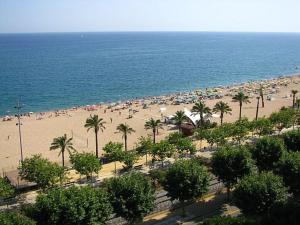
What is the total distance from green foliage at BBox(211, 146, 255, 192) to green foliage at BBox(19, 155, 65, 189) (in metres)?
16.5

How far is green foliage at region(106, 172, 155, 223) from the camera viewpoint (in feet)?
110

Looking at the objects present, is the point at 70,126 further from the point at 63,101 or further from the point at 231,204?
the point at 231,204

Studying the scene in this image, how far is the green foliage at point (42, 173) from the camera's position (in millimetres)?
42938

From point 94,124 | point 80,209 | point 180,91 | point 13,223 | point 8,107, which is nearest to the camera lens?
point 13,223

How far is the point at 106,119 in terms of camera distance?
294 ft

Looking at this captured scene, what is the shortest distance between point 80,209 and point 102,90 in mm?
100786

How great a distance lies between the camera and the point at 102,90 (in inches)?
5133

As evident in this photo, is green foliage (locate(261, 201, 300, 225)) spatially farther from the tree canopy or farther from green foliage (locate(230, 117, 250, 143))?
green foliage (locate(230, 117, 250, 143))

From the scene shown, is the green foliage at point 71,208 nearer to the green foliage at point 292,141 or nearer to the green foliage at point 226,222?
the green foliage at point 226,222

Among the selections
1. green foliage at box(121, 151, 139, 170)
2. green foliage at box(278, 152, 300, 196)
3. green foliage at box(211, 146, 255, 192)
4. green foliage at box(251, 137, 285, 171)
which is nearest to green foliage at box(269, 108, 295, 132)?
green foliage at box(251, 137, 285, 171)

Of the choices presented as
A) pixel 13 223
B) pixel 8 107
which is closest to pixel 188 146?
pixel 13 223

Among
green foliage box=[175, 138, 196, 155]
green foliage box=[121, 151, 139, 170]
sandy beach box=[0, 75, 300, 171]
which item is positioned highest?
green foliage box=[175, 138, 196, 155]

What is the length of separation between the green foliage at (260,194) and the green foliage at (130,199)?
7.59 metres

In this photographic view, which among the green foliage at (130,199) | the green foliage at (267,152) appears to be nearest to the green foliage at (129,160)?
the green foliage at (267,152)
